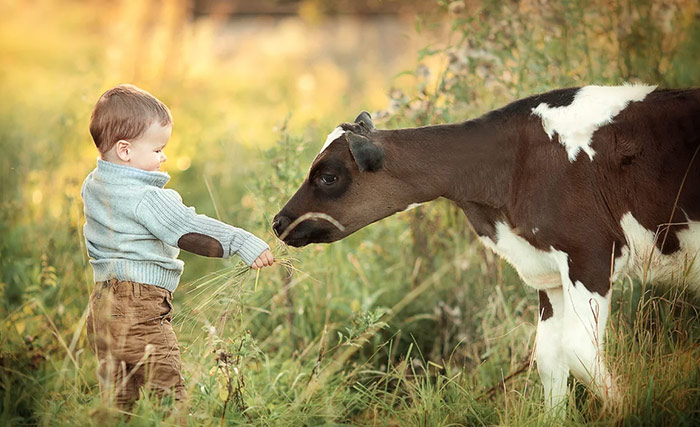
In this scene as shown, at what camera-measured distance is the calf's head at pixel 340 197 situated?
13.3ft

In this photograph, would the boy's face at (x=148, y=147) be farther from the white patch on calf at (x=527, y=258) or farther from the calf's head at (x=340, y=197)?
the white patch on calf at (x=527, y=258)

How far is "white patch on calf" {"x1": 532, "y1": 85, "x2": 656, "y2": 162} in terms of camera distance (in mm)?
3896

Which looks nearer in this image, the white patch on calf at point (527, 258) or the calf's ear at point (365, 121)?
the white patch on calf at point (527, 258)

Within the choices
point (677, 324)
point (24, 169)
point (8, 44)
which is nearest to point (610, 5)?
point (677, 324)

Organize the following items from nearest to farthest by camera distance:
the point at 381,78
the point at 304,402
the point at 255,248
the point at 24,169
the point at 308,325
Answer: the point at 255,248
the point at 304,402
the point at 308,325
the point at 24,169
the point at 381,78

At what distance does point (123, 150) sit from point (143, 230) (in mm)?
364

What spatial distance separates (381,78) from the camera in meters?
14.3

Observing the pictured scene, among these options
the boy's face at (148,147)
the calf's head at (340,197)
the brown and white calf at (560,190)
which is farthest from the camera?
the calf's head at (340,197)

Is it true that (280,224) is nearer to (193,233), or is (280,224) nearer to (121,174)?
(193,233)

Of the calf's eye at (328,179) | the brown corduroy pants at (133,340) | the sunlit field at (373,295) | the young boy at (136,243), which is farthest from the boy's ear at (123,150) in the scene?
the calf's eye at (328,179)

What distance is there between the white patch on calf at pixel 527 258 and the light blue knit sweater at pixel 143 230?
122cm

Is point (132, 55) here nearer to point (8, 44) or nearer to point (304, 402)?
point (304, 402)

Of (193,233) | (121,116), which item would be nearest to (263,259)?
(193,233)

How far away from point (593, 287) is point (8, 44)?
1836 cm
